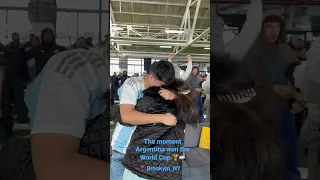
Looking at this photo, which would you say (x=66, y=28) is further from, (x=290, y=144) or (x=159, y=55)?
(x=290, y=144)

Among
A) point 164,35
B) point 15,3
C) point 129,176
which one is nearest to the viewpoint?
point 15,3

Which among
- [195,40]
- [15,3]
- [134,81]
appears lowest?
[134,81]

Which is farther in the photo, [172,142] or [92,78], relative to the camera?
Result: [172,142]

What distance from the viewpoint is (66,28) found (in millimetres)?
1374

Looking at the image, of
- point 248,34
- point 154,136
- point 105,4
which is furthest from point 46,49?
point 248,34

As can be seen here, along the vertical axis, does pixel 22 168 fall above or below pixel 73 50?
below

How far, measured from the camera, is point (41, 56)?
1366 mm

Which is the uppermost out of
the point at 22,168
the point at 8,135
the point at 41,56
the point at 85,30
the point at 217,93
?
the point at 85,30

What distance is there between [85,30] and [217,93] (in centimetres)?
70

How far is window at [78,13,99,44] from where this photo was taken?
54.4 inches

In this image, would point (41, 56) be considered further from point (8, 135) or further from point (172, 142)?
point (172, 142)

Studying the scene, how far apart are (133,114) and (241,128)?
55 centimetres

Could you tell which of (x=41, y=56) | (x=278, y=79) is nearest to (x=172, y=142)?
(x=278, y=79)

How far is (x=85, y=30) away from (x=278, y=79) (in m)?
0.98
